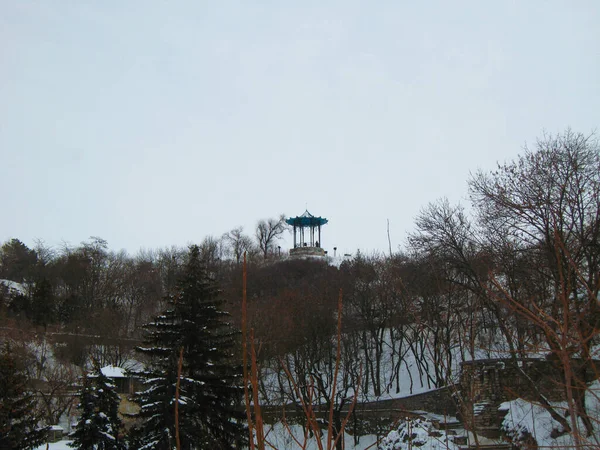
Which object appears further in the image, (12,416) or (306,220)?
(306,220)

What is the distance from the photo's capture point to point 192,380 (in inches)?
610

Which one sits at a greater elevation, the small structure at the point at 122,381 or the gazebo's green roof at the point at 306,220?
the gazebo's green roof at the point at 306,220

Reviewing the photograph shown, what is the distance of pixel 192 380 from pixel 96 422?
355cm

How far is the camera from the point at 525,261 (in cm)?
1479

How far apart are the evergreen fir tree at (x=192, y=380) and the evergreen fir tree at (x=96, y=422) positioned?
76.8 inches

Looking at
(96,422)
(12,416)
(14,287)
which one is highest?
(14,287)

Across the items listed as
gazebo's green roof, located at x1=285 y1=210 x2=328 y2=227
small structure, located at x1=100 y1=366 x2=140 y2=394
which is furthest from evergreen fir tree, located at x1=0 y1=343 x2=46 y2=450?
gazebo's green roof, located at x1=285 y1=210 x2=328 y2=227

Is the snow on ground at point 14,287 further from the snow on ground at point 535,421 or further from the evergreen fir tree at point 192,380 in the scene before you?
the snow on ground at point 535,421

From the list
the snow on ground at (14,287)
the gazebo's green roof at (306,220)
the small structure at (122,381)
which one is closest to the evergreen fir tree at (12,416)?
the small structure at (122,381)

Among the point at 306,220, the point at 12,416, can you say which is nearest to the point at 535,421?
the point at 12,416

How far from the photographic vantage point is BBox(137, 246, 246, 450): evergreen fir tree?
14578 millimetres

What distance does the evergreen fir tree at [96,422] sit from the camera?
16422mm

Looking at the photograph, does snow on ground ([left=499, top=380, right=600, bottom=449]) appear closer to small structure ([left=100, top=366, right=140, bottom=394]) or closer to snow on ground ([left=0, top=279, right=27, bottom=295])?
small structure ([left=100, top=366, right=140, bottom=394])

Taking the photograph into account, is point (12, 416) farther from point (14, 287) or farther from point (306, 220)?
point (306, 220)
